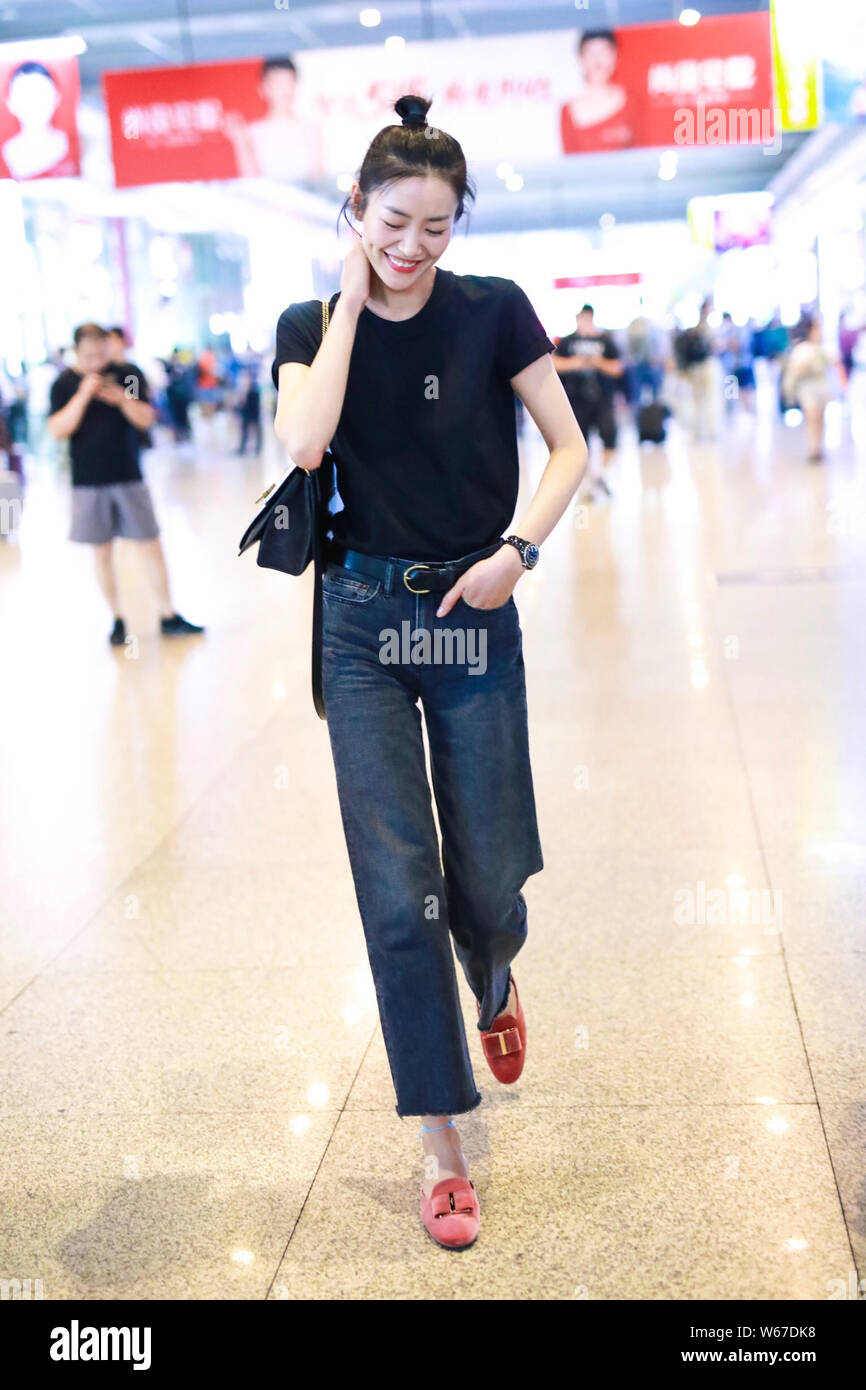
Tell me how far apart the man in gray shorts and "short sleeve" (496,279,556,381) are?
4.86m

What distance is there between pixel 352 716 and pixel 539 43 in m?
10.8

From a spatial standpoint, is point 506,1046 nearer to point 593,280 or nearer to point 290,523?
point 290,523

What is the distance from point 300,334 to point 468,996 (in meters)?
1.62

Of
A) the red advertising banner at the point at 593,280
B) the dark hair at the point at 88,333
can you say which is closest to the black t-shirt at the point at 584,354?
the dark hair at the point at 88,333

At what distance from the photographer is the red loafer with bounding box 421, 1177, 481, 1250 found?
2.23 metres

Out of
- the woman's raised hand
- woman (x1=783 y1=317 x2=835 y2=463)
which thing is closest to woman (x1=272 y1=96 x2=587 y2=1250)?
the woman's raised hand

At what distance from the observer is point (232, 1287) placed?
2.15 metres

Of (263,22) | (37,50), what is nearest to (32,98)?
(37,50)

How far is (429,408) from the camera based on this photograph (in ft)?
6.97

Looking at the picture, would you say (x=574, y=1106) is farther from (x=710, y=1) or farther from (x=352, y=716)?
(x=710, y=1)

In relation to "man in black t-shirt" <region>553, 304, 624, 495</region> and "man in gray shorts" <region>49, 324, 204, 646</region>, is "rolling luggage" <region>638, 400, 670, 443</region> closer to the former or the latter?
"man in black t-shirt" <region>553, 304, 624, 495</region>

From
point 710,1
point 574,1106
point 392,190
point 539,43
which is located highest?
point 710,1

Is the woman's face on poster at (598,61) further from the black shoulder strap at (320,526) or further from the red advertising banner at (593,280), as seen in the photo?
the red advertising banner at (593,280)
